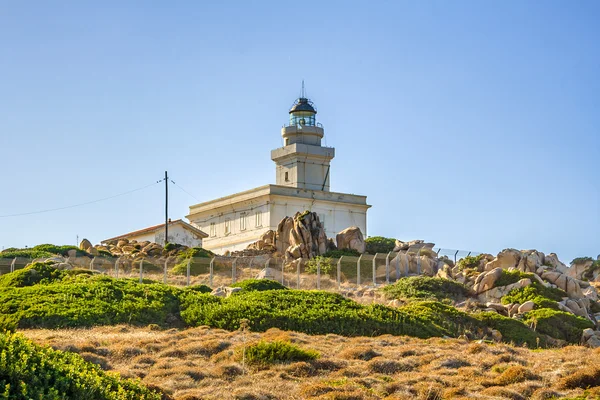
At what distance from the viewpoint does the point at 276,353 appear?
20.3m

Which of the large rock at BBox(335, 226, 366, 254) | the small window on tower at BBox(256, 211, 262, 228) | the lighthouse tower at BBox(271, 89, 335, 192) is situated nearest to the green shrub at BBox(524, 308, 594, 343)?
the large rock at BBox(335, 226, 366, 254)

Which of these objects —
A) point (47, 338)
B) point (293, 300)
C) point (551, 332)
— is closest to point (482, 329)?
point (551, 332)

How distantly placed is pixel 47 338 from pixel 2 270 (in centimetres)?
2096

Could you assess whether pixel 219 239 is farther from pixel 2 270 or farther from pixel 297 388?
pixel 297 388

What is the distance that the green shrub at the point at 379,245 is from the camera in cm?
5208

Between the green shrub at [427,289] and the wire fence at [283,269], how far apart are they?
3475 millimetres

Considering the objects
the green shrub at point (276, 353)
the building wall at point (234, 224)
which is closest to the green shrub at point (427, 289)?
the green shrub at point (276, 353)

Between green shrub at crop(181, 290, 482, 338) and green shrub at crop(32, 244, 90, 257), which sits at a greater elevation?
green shrub at crop(32, 244, 90, 257)

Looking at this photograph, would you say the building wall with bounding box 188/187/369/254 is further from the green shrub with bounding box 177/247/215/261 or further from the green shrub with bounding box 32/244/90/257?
the green shrub with bounding box 32/244/90/257

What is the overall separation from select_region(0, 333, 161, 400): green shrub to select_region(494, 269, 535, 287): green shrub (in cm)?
2563

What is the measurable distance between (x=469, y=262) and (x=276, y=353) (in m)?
25.2

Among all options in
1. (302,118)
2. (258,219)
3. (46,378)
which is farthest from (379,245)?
(46,378)

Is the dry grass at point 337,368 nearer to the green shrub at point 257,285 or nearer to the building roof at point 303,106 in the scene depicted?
the green shrub at point 257,285

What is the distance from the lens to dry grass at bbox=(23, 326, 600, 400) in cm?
1805
